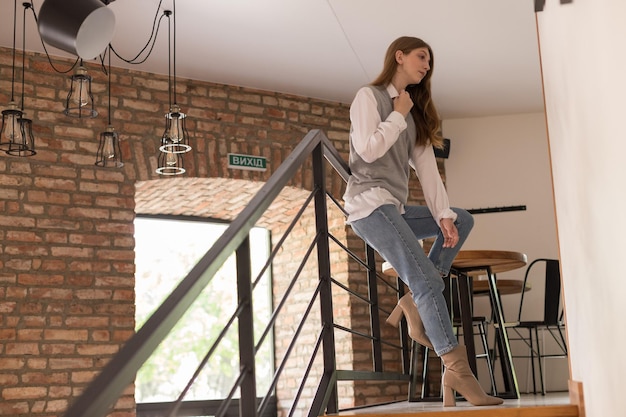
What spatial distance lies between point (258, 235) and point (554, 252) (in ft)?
8.46

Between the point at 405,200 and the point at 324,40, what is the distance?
3036mm

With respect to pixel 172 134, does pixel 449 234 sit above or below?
below

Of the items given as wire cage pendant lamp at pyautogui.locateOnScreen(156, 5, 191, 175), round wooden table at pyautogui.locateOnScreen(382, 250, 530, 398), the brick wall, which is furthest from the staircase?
the brick wall

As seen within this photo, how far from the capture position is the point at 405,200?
3000 mm

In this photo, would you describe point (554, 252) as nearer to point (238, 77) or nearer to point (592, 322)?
point (238, 77)

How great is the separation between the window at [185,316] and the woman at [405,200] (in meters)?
3.73

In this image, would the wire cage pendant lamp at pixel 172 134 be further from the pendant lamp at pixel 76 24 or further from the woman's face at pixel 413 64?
the woman's face at pixel 413 64

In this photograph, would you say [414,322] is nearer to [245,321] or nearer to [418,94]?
[418,94]

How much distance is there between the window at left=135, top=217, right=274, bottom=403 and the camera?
261 inches

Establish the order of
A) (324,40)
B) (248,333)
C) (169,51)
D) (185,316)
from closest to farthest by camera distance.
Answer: (248,333)
(169,51)
(324,40)
(185,316)

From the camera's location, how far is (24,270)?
5484 millimetres

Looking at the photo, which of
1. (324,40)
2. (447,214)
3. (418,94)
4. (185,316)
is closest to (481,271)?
(447,214)

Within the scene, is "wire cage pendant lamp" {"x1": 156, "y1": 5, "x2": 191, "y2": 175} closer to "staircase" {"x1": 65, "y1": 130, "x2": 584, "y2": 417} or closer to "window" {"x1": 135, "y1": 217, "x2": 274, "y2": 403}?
"window" {"x1": 135, "y1": 217, "x2": 274, "y2": 403}

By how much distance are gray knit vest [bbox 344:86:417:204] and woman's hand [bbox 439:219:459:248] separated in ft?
0.55
